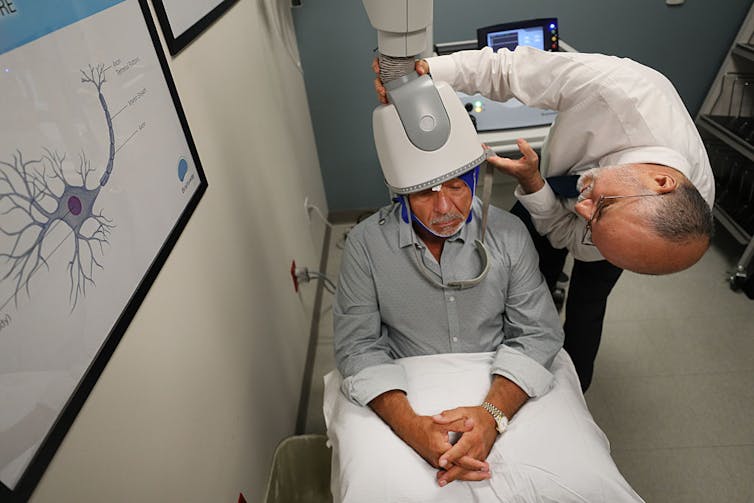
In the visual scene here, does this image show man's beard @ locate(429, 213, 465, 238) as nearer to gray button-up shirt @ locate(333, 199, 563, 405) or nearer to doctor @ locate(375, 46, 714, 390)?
gray button-up shirt @ locate(333, 199, 563, 405)

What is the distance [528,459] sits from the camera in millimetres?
951

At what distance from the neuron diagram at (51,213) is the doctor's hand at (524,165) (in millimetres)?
803

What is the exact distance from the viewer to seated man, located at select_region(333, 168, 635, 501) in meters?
1.07

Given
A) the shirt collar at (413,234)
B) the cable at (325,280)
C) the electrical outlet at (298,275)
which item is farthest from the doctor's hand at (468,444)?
the cable at (325,280)

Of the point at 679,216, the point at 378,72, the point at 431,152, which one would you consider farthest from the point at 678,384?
the point at 378,72

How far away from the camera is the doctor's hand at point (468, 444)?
0.94 m

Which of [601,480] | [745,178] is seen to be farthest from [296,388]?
[745,178]

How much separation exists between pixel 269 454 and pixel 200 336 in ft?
1.91

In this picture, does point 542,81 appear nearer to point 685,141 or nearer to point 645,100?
point 645,100

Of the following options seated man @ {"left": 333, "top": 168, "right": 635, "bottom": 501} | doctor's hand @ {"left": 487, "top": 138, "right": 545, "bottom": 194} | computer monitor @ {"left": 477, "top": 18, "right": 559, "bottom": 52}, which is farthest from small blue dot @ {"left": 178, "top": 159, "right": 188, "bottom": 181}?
computer monitor @ {"left": 477, "top": 18, "right": 559, "bottom": 52}

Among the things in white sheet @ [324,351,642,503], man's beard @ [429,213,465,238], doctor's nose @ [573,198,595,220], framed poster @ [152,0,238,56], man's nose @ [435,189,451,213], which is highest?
framed poster @ [152,0,238,56]

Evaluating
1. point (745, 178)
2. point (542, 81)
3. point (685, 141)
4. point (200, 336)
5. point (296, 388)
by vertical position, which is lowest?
point (296, 388)

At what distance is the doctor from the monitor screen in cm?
79

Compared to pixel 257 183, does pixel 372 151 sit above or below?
below
